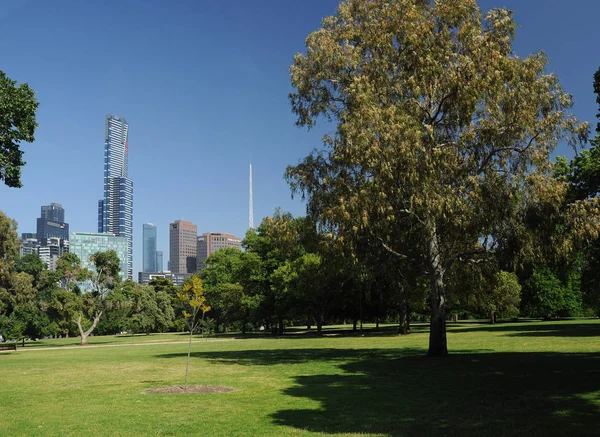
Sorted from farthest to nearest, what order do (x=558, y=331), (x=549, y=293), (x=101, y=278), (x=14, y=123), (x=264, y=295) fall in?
(x=549, y=293), (x=264, y=295), (x=101, y=278), (x=558, y=331), (x=14, y=123)

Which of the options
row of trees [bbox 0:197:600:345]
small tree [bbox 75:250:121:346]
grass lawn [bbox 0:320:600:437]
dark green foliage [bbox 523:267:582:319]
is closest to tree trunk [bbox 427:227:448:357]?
grass lawn [bbox 0:320:600:437]

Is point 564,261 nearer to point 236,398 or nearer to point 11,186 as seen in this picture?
point 236,398

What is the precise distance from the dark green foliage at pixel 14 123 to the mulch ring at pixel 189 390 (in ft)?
33.3

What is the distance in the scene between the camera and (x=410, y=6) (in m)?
24.3

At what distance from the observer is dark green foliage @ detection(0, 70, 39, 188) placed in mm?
20141

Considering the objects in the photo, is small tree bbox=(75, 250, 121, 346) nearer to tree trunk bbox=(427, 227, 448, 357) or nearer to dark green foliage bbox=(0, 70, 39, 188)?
dark green foliage bbox=(0, 70, 39, 188)

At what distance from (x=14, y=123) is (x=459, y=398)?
738 inches

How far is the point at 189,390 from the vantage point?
50.6ft

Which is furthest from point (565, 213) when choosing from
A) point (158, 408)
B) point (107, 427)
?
point (107, 427)

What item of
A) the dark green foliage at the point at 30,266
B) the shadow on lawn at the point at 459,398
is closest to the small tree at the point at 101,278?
the dark green foliage at the point at 30,266

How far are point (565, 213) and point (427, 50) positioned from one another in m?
8.98

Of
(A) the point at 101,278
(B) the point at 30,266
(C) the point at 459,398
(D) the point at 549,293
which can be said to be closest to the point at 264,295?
(A) the point at 101,278

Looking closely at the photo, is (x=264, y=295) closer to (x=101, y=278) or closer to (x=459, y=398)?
(x=101, y=278)

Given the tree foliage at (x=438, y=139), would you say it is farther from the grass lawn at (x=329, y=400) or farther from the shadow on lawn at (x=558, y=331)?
the shadow on lawn at (x=558, y=331)
